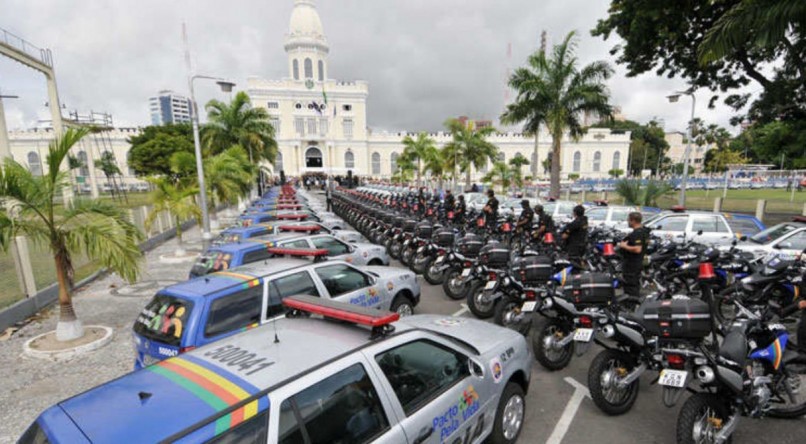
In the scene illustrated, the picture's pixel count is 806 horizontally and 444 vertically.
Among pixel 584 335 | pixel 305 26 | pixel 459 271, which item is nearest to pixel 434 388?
pixel 584 335

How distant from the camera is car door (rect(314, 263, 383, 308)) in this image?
5.01 metres

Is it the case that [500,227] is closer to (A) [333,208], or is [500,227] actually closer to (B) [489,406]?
(B) [489,406]

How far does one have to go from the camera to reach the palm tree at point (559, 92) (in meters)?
17.2

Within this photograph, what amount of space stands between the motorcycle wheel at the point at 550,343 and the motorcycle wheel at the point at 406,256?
5.38 meters

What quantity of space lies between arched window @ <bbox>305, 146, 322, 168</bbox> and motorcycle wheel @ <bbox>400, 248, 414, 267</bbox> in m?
66.7

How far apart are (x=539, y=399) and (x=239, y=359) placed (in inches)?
133

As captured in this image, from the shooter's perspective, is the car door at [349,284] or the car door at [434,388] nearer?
the car door at [434,388]

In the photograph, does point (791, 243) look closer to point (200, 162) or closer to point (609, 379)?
point (609, 379)

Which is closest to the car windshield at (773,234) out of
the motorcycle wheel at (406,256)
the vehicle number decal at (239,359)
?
the motorcycle wheel at (406,256)

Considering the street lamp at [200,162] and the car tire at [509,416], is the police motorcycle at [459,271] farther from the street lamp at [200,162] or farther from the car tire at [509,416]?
the street lamp at [200,162]

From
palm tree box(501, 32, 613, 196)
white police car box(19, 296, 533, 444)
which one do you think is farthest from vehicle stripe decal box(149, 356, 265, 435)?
palm tree box(501, 32, 613, 196)

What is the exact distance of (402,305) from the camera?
608 cm

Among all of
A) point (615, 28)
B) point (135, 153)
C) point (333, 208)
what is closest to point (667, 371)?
point (615, 28)

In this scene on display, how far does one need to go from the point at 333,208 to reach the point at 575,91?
47.0 ft
